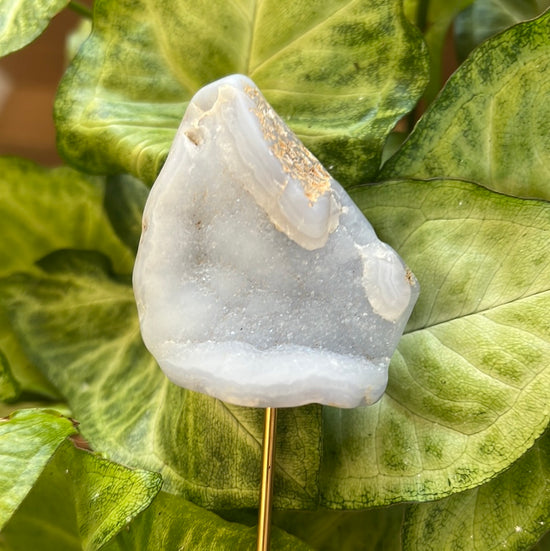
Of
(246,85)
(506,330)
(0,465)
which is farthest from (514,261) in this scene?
(0,465)

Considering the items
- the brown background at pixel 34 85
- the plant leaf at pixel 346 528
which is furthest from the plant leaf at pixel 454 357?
the brown background at pixel 34 85

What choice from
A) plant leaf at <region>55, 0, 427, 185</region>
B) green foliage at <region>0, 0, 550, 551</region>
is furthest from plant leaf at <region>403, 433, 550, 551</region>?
plant leaf at <region>55, 0, 427, 185</region>

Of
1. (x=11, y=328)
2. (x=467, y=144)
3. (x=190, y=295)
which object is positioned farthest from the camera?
(x=11, y=328)

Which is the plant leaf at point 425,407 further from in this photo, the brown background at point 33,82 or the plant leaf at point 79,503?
the brown background at point 33,82

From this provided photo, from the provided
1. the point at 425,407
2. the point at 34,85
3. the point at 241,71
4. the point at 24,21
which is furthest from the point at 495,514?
the point at 34,85

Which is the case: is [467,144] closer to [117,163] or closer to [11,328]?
[117,163]

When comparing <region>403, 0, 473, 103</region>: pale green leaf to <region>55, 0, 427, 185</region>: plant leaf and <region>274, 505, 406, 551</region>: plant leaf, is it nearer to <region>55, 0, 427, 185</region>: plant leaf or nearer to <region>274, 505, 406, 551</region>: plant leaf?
<region>55, 0, 427, 185</region>: plant leaf
